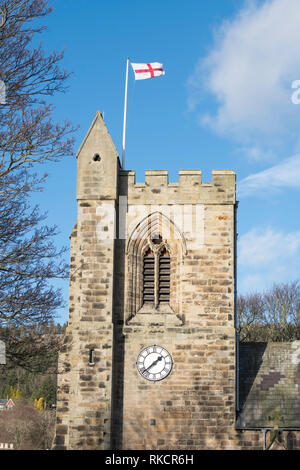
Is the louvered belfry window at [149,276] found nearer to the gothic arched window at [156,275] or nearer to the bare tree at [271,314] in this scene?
the gothic arched window at [156,275]

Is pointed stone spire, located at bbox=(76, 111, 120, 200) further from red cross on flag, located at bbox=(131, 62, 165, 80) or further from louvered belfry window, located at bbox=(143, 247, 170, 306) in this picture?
red cross on flag, located at bbox=(131, 62, 165, 80)

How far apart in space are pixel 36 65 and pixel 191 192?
9.23m

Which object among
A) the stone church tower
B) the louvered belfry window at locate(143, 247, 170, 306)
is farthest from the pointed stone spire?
the louvered belfry window at locate(143, 247, 170, 306)

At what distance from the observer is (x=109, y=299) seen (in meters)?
20.6

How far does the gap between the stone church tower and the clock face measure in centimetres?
3

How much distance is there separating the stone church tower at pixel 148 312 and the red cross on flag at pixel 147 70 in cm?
253

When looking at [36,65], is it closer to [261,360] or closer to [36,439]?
[261,360]

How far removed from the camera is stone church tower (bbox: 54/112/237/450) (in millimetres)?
20047

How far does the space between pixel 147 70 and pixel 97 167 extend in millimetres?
4374

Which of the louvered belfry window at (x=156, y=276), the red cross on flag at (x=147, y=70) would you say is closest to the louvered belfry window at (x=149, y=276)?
the louvered belfry window at (x=156, y=276)

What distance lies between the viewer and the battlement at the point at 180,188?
21609 mm

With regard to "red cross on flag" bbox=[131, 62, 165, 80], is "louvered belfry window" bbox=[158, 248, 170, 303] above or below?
below

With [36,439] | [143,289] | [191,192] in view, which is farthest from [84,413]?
[36,439]
